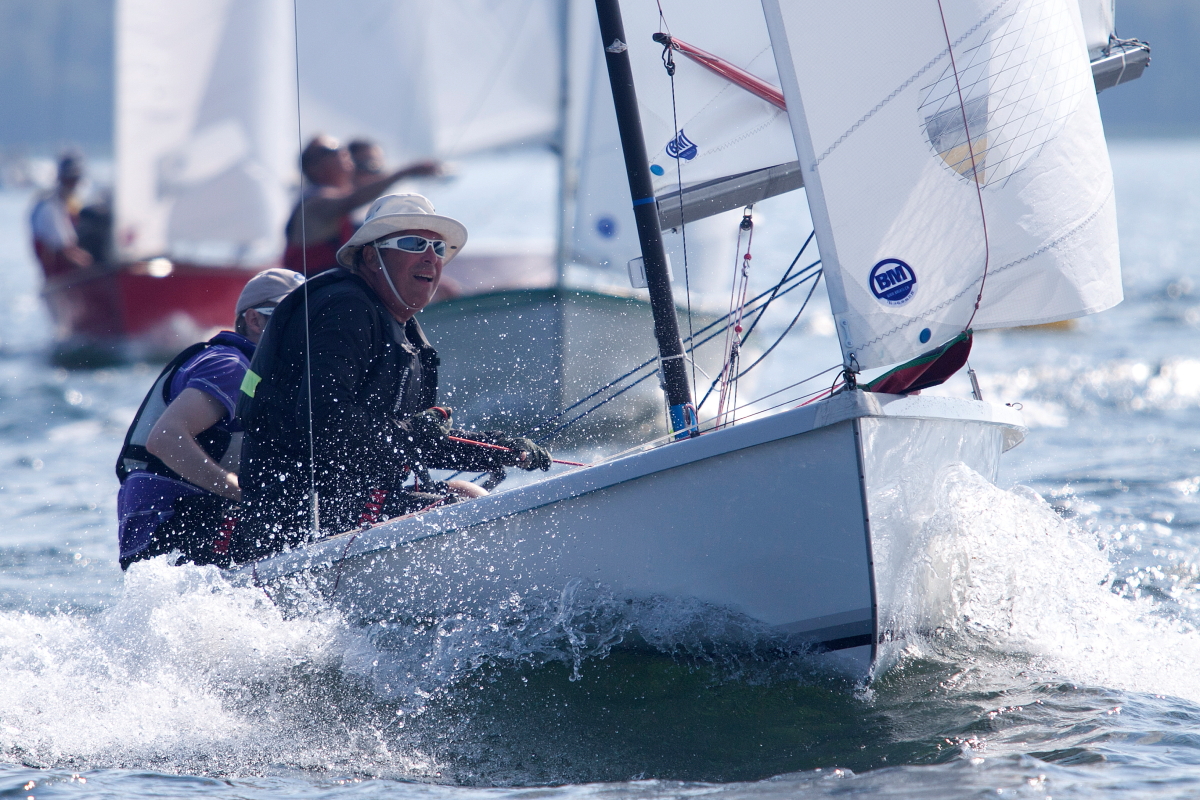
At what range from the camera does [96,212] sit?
45.7 feet

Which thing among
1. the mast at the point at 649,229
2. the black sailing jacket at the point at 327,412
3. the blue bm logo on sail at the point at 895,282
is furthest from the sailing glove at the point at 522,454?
the blue bm logo on sail at the point at 895,282

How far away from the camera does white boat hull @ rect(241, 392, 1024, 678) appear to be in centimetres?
294

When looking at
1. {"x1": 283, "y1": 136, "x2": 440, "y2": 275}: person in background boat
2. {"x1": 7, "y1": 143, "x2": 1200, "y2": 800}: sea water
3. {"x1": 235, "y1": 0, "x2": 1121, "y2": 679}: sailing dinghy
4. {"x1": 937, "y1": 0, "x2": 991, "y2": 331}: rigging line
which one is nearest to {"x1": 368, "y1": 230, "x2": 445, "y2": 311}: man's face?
{"x1": 235, "y1": 0, "x2": 1121, "y2": 679}: sailing dinghy

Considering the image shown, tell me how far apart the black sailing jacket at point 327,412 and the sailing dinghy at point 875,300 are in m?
0.50

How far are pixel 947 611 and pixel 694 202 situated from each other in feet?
4.75

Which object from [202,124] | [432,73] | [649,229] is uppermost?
[202,124]

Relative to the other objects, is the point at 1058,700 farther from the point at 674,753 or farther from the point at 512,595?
the point at 512,595

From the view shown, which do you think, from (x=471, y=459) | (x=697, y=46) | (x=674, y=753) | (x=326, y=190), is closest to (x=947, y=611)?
(x=674, y=753)

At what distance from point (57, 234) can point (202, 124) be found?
2.42 m

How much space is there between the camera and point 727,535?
3078 millimetres

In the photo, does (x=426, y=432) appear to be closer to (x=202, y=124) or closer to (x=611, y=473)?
(x=611, y=473)

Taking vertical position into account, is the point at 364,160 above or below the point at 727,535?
above

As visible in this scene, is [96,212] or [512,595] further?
[96,212]

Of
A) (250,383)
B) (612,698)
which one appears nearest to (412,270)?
(250,383)
